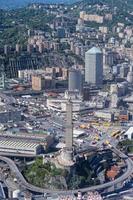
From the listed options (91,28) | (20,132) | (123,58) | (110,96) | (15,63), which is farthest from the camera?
(91,28)

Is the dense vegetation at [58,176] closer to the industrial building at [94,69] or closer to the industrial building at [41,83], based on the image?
the industrial building at [41,83]

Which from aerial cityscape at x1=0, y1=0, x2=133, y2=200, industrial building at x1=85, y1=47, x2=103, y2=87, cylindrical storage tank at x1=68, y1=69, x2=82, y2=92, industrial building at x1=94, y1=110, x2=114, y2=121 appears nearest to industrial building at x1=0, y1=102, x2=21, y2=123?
aerial cityscape at x1=0, y1=0, x2=133, y2=200

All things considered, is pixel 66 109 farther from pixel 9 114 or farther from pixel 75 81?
pixel 75 81

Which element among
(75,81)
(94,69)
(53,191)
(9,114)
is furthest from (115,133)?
(94,69)

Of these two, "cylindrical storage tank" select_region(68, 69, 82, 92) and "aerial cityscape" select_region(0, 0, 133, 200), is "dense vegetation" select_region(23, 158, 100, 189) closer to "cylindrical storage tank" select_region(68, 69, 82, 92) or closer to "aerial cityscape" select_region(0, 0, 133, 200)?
"aerial cityscape" select_region(0, 0, 133, 200)

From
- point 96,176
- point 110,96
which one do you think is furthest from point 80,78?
point 96,176

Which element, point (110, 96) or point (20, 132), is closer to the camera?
point (20, 132)

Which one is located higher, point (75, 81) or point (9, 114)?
point (9, 114)

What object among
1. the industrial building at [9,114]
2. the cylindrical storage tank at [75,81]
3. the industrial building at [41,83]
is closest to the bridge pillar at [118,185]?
the industrial building at [9,114]

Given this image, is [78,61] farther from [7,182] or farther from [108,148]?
[7,182]
